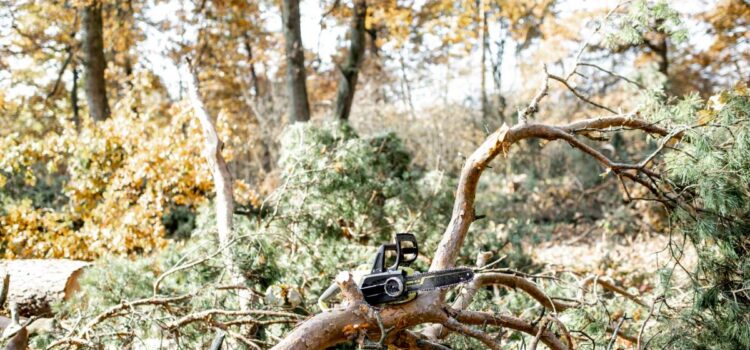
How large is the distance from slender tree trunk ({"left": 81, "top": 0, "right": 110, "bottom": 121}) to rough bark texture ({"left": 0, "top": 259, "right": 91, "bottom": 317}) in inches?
156

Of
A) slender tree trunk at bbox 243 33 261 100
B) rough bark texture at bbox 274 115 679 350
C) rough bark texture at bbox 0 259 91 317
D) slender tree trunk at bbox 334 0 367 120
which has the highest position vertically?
slender tree trunk at bbox 243 33 261 100

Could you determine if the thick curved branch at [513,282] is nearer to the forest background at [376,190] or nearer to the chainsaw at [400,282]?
the forest background at [376,190]

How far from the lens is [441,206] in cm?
546

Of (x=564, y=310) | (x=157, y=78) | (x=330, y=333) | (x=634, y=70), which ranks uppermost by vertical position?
(x=157, y=78)

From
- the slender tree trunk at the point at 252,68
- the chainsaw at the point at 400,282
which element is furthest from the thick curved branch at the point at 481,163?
the slender tree trunk at the point at 252,68

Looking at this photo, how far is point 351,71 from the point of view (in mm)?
7785

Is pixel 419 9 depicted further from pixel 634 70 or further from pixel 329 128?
pixel 329 128

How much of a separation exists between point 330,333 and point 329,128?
12.0 feet

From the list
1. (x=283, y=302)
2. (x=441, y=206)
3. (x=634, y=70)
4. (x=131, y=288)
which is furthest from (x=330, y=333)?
(x=634, y=70)

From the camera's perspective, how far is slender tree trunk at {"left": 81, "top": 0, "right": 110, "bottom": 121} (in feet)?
27.5

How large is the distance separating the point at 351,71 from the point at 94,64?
12.5 feet

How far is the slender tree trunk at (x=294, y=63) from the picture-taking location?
738 cm

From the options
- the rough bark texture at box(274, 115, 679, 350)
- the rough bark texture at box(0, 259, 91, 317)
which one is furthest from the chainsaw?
the rough bark texture at box(0, 259, 91, 317)

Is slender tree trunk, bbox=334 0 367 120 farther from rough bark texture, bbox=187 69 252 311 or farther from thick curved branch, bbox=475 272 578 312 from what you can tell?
thick curved branch, bbox=475 272 578 312
